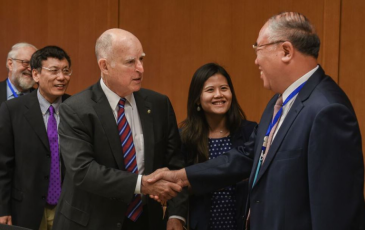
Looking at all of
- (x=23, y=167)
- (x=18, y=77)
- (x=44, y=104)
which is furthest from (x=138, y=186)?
(x=18, y=77)

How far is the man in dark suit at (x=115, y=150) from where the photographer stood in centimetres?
251

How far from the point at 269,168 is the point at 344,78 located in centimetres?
234

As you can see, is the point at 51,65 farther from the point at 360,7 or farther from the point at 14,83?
the point at 360,7

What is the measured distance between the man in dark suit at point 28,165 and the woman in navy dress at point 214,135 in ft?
2.97

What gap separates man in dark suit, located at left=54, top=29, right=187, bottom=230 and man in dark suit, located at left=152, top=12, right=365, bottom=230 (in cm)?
58

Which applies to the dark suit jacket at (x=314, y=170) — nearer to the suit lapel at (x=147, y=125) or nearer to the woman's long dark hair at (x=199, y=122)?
the suit lapel at (x=147, y=125)

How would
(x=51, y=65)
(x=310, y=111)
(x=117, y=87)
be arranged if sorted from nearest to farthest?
(x=310, y=111)
(x=117, y=87)
(x=51, y=65)

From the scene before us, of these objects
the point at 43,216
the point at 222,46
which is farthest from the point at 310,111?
the point at 222,46

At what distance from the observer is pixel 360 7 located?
4.10 meters

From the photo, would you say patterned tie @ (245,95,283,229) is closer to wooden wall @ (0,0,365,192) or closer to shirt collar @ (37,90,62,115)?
shirt collar @ (37,90,62,115)

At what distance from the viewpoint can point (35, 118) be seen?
336 cm

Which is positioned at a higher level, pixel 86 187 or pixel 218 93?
pixel 218 93

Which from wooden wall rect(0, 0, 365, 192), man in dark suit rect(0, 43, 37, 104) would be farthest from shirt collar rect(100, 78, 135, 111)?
wooden wall rect(0, 0, 365, 192)

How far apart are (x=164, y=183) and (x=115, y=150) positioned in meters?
0.30
